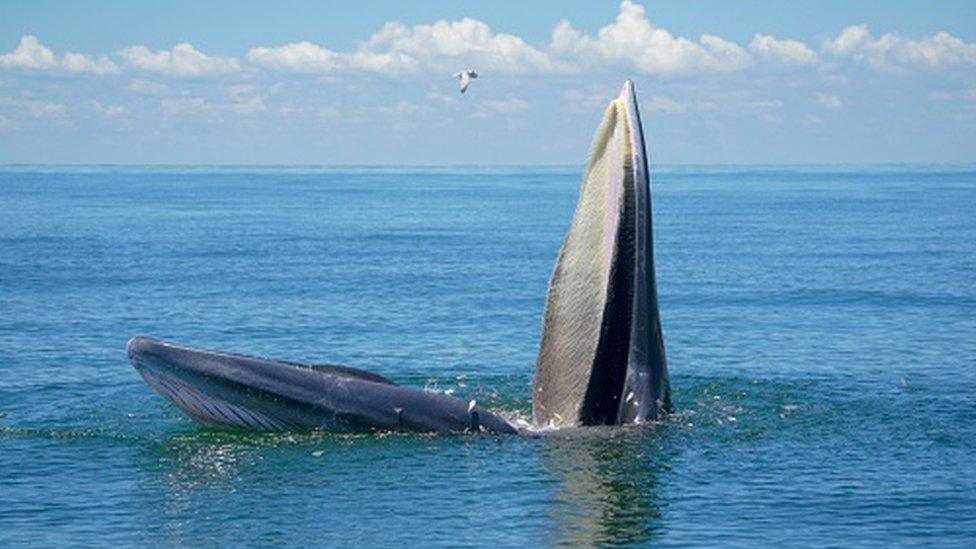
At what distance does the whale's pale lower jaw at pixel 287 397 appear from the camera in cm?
2662

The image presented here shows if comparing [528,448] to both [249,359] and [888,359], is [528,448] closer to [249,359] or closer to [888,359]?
[249,359]

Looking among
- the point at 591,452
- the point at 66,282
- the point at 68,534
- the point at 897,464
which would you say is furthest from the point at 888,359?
the point at 66,282

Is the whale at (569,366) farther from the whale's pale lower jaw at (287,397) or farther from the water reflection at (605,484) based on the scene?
the water reflection at (605,484)

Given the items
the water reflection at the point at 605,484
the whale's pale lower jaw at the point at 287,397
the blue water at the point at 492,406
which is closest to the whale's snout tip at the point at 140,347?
the whale's pale lower jaw at the point at 287,397

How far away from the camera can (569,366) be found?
87.5 feet

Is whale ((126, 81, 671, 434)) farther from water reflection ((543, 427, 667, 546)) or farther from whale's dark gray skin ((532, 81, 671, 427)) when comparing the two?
water reflection ((543, 427, 667, 546))

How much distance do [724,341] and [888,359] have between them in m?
5.39

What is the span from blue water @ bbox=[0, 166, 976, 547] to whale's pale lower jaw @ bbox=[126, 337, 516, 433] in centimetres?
40

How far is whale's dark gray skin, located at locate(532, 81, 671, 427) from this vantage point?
2562cm

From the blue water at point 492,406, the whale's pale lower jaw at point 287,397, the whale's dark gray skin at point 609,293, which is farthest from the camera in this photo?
the whale's pale lower jaw at point 287,397

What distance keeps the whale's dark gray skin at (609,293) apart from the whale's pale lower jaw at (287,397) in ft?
7.07

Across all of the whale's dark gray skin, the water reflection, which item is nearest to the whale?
the whale's dark gray skin

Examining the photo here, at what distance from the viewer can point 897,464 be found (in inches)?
1096

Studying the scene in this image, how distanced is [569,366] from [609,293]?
1.61 metres
